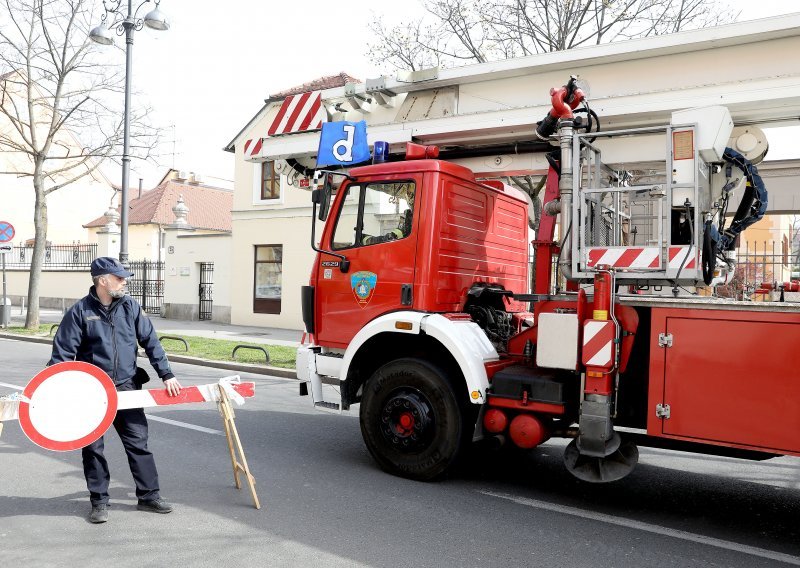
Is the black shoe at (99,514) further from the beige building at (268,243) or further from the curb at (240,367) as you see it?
the beige building at (268,243)

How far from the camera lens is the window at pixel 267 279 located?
2167 cm

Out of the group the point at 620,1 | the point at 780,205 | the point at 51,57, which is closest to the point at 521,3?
the point at 620,1

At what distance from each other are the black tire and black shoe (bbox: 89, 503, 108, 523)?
2.15 metres

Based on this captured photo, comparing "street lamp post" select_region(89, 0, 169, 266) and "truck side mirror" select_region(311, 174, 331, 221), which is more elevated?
"street lamp post" select_region(89, 0, 169, 266)

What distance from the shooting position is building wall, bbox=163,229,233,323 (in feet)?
Answer: 75.4

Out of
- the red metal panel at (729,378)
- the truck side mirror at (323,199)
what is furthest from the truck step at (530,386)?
the truck side mirror at (323,199)

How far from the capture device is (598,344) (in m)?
4.83

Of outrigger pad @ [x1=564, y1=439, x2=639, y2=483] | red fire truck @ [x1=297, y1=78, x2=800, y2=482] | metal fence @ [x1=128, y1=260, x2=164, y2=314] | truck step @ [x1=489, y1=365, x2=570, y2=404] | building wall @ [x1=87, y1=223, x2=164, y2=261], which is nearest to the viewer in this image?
red fire truck @ [x1=297, y1=78, x2=800, y2=482]

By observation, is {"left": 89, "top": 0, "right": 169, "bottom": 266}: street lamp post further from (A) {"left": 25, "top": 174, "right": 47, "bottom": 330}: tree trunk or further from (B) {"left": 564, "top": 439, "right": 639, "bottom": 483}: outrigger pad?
(B) {"left": 564, "top": 439, "right": 639, "bottom": 483}: outrigger pad

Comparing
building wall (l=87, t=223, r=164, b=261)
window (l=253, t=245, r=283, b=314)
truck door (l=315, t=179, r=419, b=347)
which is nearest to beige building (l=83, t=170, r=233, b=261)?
building wall (l=87, t=223, r=164, b=261)

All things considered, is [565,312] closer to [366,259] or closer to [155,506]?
[366,259]

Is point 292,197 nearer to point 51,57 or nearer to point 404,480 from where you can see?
point 51,57

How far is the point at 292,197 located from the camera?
2127 centimetres

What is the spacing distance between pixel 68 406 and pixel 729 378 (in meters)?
4.08
